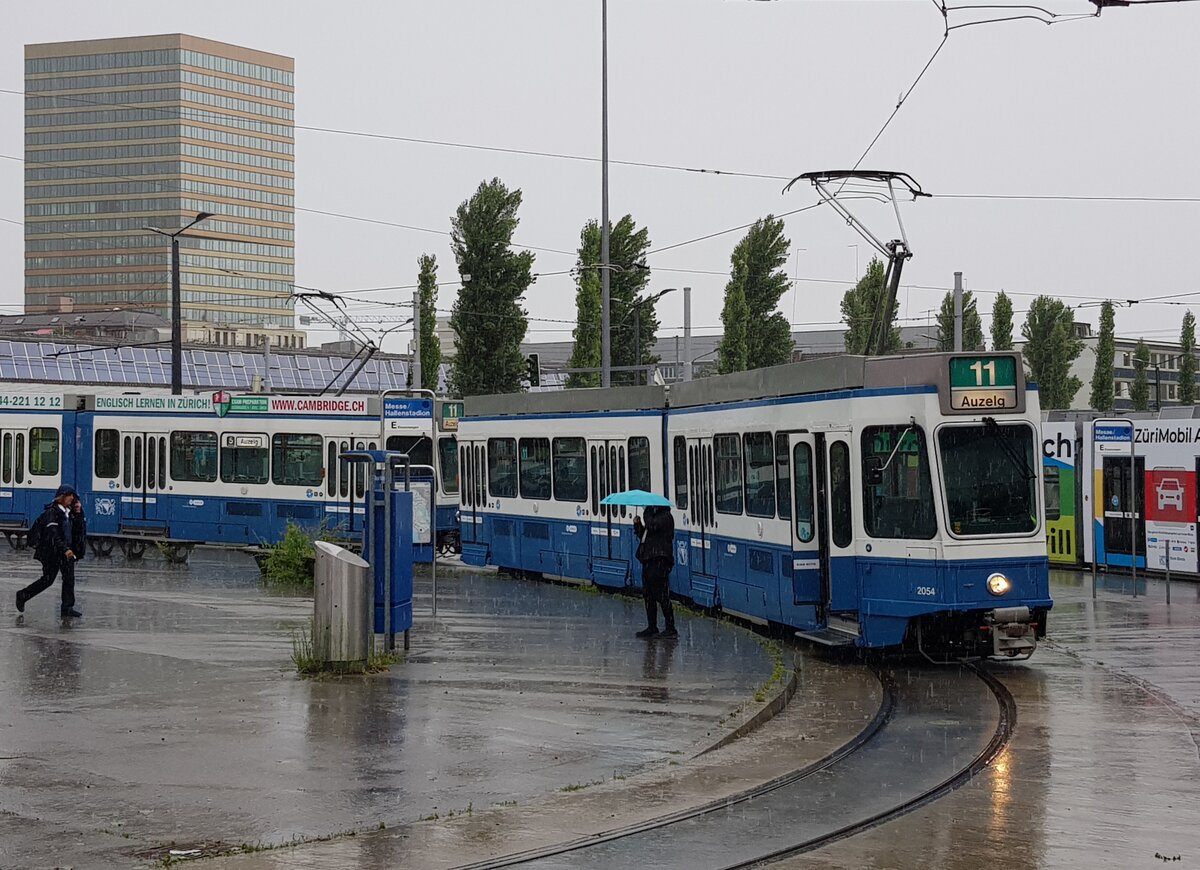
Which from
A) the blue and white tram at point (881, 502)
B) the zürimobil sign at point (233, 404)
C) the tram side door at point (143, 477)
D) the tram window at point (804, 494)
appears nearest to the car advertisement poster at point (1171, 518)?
the blue and white tram at point (881, 502)

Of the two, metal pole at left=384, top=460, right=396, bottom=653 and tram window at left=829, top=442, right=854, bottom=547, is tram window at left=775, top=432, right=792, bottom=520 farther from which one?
metal pole at left=384, top=460, right=396, bottom=653

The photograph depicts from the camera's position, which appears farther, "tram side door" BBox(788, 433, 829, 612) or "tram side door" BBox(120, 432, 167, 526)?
"tram side door" BBox(120, 432, 167, 526)

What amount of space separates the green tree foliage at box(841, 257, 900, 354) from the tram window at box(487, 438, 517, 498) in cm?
3451

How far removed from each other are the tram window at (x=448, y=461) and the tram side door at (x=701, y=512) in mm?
11423

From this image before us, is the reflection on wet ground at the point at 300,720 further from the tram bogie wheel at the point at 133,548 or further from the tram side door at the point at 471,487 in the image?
the tram bogie wheel at the point at 133,548

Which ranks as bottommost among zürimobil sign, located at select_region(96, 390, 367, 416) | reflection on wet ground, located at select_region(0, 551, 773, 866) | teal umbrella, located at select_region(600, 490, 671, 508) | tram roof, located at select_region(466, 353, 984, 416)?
reflection on wet ground, located at select_region(0, 551, 773, 866)

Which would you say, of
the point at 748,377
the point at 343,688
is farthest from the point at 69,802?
the point at 748,377

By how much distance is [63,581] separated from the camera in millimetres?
20438

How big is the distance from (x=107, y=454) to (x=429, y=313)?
21889 mm

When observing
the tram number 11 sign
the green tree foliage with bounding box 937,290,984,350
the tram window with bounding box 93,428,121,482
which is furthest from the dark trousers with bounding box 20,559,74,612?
the green tree foliage with bounding box 937,290,984,350

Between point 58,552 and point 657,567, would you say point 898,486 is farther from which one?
point 58,552

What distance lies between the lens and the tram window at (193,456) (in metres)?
33.7

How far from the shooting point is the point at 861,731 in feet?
42.0

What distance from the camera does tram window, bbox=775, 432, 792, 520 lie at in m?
17.9
